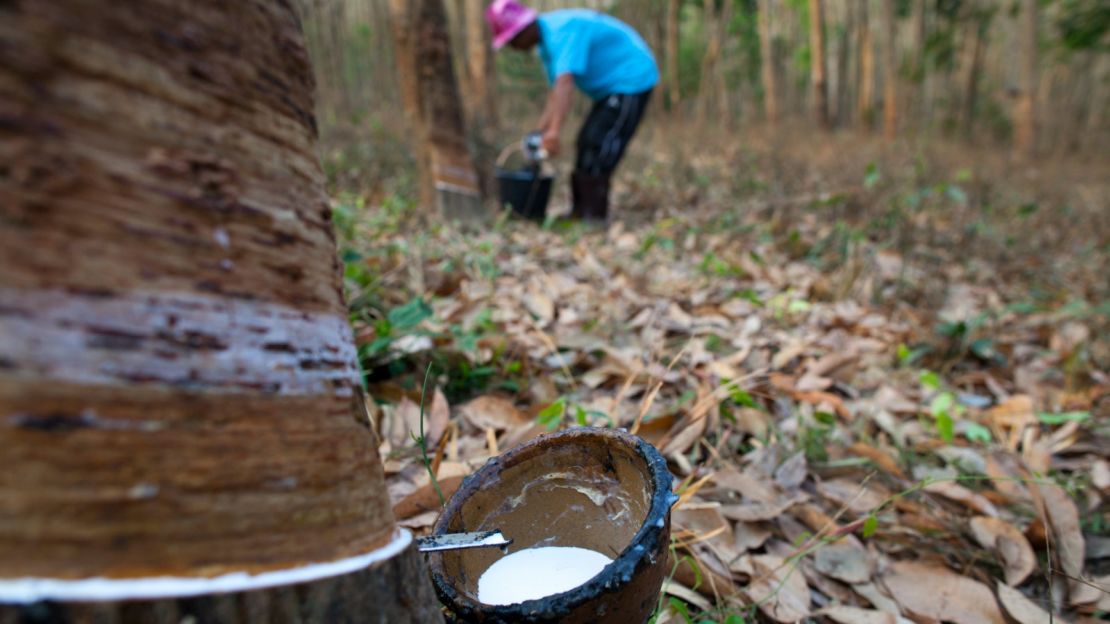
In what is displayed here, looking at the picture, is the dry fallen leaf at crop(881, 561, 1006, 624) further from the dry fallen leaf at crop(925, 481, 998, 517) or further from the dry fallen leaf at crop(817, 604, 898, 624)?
the dry fallen leaf at crop(925, 481, 998, 517)

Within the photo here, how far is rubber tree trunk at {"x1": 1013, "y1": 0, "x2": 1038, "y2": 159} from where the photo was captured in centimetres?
893

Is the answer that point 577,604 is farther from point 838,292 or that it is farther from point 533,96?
point 533,96

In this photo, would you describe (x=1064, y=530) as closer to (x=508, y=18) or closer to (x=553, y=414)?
(x=553, y=414)

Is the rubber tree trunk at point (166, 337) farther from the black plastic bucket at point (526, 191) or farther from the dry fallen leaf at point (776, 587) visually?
the black plastic bucket at point (526, 191)

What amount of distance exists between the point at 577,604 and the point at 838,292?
2.64 m

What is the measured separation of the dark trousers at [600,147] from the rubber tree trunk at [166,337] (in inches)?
160

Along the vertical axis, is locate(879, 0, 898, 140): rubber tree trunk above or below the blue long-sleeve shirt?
below

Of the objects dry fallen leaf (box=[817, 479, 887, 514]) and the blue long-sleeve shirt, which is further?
the blue long-sleeve shirt

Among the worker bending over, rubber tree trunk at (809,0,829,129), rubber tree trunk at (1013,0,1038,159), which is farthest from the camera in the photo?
rubber tree trunk at (809,0,829,129)

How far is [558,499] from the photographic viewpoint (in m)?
1.02

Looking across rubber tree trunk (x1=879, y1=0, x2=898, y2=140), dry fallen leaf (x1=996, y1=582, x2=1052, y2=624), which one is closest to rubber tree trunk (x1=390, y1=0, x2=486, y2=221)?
dry fallen leaf (x1=996, y1=582, x2=1052, y2=624)

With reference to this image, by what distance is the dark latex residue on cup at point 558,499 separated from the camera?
87cm

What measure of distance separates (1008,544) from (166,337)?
1.65m

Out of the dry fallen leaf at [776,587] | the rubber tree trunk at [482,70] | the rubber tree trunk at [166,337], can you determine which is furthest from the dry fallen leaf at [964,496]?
the rubber tree trunk at [482,70]
